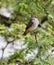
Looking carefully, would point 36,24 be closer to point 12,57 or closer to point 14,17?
point 12,57

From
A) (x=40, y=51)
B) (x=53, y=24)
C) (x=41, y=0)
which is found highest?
(x=41, y=0)

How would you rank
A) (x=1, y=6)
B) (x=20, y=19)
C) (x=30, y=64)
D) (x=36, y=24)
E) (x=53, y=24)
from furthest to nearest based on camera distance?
(x=1, y=6)
(x=20, y=19)
(x=36, y=24)
(x=30, y=64)
(x=53, y=24)

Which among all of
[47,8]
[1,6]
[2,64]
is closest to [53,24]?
[47,8]

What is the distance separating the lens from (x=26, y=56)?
3.43 metres

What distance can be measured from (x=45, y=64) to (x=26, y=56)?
566mm

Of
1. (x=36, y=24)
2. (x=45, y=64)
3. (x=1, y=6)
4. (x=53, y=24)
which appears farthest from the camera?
(x=1, y=6)

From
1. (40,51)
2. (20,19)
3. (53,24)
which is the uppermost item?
(53,24)

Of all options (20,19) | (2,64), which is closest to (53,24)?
(2,64)

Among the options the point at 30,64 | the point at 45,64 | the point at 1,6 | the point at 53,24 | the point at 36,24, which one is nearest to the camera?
the point at 45,64

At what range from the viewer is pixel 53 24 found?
3.11 m

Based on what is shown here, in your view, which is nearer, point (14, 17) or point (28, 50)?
point (28, 50)

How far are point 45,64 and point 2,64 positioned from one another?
56 cm

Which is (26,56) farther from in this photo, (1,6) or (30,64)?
(1,6)

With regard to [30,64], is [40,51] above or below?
above
